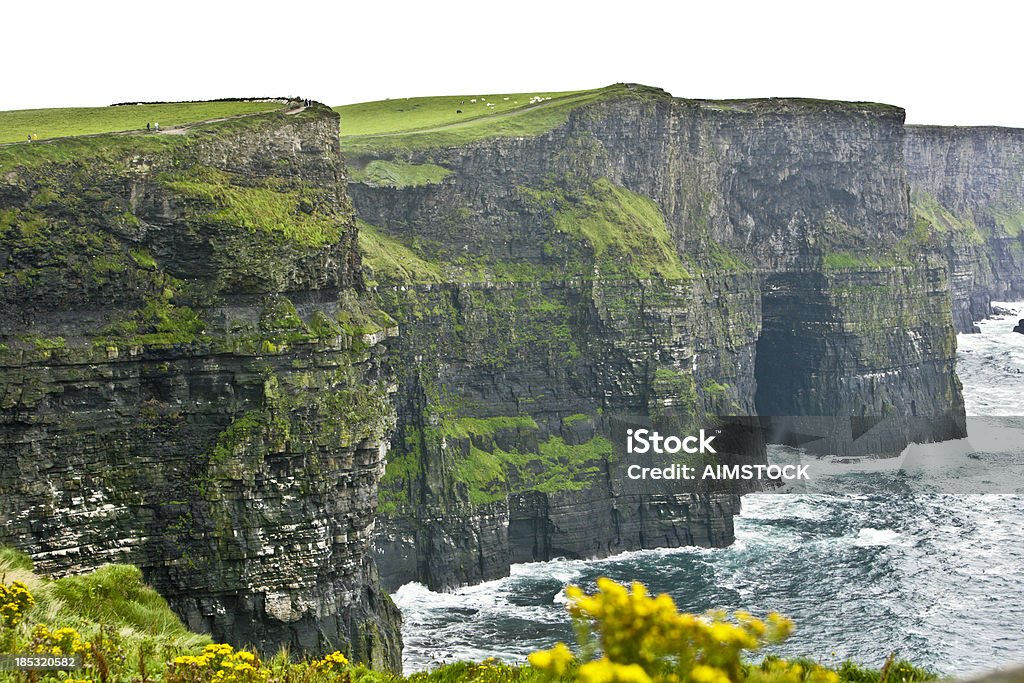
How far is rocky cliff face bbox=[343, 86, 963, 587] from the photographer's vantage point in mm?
80750

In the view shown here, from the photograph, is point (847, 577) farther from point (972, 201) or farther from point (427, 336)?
point (972, 201)

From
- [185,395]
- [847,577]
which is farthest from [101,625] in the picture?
[847,577]

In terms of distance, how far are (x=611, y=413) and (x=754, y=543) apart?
13588 mm

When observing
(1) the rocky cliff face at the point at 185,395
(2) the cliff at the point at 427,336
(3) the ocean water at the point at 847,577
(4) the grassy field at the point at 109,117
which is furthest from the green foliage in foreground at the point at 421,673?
(4) the grassy field at the point at 109,117

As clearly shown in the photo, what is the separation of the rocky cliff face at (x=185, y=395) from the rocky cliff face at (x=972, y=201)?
426 ft

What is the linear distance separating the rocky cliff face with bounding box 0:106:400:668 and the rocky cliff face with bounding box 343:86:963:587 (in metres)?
22.7

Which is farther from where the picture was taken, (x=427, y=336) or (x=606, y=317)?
(x=606, y=317)

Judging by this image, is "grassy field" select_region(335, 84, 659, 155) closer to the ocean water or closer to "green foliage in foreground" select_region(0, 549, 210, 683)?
the ocean water

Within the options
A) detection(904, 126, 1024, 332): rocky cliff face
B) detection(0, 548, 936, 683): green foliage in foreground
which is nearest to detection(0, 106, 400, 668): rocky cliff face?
detection(0, 548, 936, 683): green foliage in foreground

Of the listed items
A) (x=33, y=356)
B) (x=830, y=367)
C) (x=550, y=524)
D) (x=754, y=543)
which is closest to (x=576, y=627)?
(x=33, y=356)

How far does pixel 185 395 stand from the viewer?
51.4 metres

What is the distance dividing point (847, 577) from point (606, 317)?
24.6m

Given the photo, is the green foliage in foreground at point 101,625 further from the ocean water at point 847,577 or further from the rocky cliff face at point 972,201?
the rocky cliff face at point 972,201

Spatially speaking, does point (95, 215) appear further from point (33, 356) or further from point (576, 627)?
point (576, 627)
